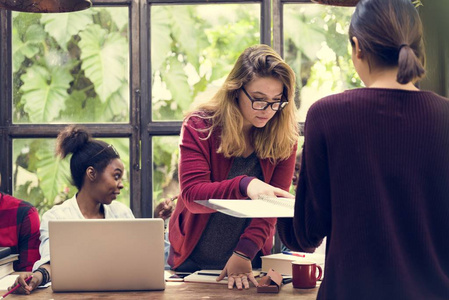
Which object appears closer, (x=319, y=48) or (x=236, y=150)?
(x=236, y=150)

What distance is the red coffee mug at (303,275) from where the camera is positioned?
7.30ft

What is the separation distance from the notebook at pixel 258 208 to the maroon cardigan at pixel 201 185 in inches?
12.3

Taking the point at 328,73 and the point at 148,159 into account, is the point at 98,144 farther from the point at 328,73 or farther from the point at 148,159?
the point at 328,73

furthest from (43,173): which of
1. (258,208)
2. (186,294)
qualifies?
(258,208)

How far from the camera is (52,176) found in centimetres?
399

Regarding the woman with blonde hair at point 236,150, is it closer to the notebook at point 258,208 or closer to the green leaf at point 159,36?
the notebook at point 258,208

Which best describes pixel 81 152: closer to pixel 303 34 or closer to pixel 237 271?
pixel 237 271

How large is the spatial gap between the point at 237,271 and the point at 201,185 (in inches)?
13.1

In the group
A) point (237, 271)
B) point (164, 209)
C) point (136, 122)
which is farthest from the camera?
point (136, 122)

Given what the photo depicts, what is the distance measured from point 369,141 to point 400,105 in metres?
0.10

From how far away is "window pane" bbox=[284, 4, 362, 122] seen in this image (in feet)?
13.1

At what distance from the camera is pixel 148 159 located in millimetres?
3977

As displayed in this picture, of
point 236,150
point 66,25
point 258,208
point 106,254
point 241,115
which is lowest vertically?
point 106,254

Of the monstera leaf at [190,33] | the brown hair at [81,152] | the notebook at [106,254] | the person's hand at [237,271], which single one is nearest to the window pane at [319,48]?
the monstera leaf at [190,33]
